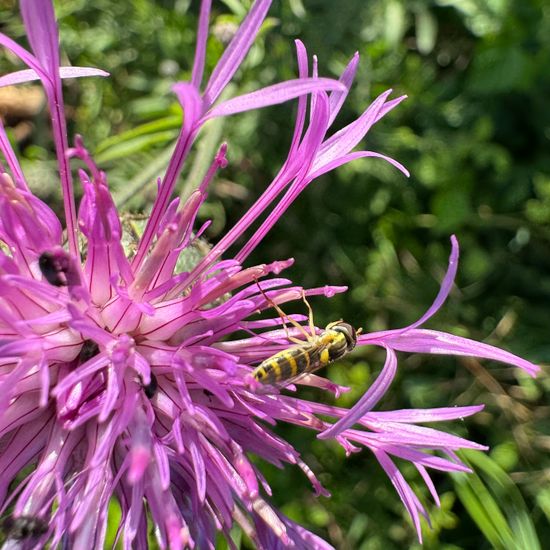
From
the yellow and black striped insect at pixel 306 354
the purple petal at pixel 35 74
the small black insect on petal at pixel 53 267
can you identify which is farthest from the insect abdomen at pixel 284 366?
the purple petal at pixel 35 74

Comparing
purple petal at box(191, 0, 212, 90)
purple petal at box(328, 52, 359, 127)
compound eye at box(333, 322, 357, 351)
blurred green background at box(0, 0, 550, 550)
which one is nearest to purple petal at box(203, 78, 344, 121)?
purple petal at box(191, 0, 212, 90)

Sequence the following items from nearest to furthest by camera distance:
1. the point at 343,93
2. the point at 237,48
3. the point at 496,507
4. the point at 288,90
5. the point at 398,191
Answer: the point at 288,90 → the point at 237,48 → the point at 343,93 → the point at 496,507 → the point at 398,191

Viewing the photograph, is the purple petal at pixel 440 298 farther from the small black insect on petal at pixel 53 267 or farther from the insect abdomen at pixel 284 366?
the small black insect on petal at pixel 53 267

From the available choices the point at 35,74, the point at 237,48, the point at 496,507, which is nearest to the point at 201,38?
the point at 237,48

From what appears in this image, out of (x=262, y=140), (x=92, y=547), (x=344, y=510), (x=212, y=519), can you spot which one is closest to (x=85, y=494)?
(x=92, y=547)

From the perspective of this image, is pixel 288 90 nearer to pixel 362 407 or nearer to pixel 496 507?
pixel 362 407

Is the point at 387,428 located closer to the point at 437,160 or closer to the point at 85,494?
the point at 85,494
